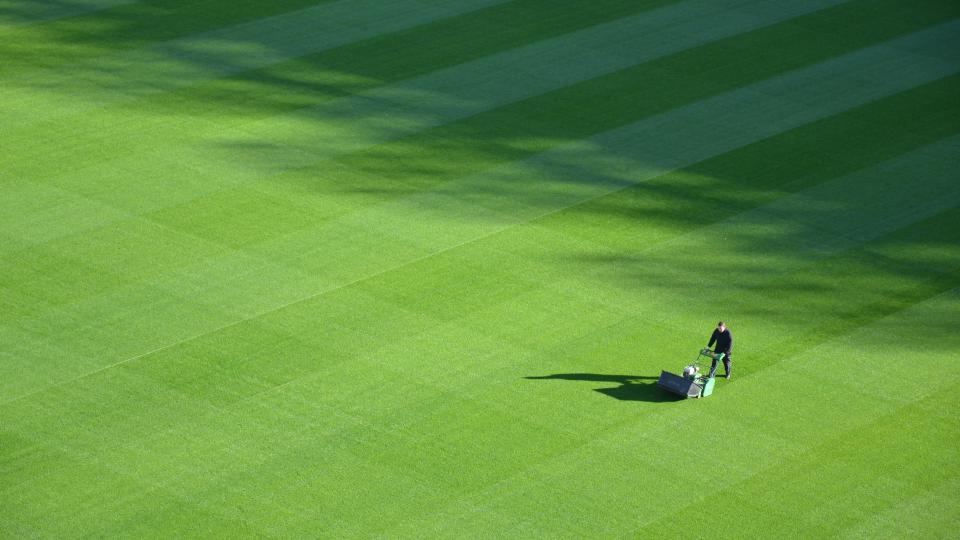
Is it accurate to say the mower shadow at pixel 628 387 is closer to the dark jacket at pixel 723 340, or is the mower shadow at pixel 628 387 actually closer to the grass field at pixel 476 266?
the grass field at pixel 476 266

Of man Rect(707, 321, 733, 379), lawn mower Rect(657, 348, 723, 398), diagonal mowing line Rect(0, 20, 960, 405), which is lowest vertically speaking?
lawn mower Rect(657, 348, 723, 398)

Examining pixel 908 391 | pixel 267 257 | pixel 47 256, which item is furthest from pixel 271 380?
pixel 908 391

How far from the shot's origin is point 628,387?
1903cm

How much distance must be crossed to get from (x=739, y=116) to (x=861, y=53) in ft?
14.8

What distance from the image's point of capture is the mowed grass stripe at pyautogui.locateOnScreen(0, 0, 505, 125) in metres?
27.1

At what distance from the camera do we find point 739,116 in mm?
27156

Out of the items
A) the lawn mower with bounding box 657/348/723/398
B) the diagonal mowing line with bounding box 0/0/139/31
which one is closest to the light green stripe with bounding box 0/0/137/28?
the diagonal mowing line with bounding box 0/0/139/31

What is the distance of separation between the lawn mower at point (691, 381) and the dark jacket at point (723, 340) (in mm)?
110

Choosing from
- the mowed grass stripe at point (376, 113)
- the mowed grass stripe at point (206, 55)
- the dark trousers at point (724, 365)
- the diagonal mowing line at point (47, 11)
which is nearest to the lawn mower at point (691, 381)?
the dark trousers at point (724, 365)

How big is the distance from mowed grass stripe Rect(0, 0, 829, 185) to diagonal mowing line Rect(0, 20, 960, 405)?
2.31 meters

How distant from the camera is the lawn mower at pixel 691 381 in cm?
1859

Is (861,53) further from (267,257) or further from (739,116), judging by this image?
(267,257)

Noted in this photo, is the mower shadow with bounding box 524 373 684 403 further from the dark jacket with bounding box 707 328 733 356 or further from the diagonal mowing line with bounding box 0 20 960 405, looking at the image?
the diagonal mowing line with bounding box 0 20 960 405

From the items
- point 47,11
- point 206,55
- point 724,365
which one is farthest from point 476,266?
point 47,11
